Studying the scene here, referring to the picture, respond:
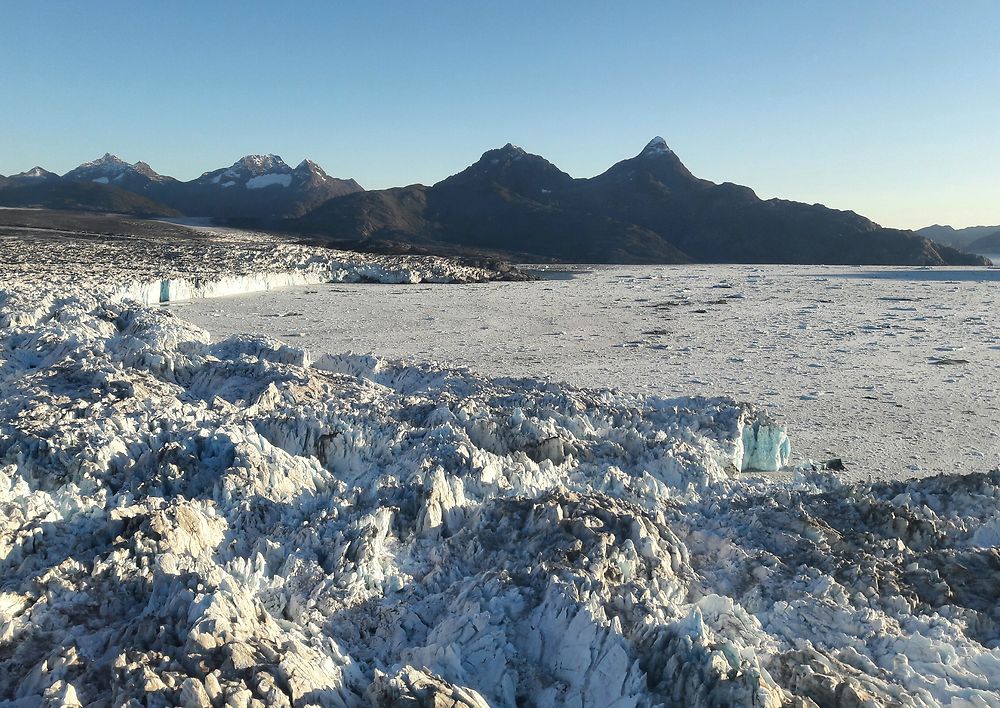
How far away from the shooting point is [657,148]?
11975 centimetres

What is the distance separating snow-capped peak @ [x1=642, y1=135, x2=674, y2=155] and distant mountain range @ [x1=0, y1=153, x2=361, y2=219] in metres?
64.5

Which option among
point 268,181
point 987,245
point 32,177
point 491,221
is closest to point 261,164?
point 268,181

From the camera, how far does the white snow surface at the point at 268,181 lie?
138m

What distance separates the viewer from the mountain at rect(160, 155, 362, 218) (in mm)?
123975

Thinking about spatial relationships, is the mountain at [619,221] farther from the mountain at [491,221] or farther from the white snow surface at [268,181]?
the white snow surface at [268,181]

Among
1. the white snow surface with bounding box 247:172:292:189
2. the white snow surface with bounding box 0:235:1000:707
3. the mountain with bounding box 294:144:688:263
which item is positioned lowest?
the white snow surface with bounding box 0:235:1000:707

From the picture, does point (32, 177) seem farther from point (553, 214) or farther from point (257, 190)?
point (553, 214)

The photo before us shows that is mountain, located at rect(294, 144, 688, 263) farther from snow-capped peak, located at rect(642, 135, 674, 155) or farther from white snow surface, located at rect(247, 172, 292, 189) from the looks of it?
white snow surface, located at rect(247, 172, 292, 189)

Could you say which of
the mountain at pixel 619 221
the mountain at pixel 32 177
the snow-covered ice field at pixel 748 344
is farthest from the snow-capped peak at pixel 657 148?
the mountain at pixel 32 177

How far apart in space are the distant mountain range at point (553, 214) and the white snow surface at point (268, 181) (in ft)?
3.94

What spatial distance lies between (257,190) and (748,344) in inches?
5293

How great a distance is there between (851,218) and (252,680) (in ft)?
319

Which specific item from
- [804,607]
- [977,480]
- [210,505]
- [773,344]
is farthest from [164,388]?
[773,344]

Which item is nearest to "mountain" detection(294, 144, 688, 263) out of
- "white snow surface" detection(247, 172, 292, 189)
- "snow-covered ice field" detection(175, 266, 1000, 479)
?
"white snow surface" detection(247, 172, 292, 189)
